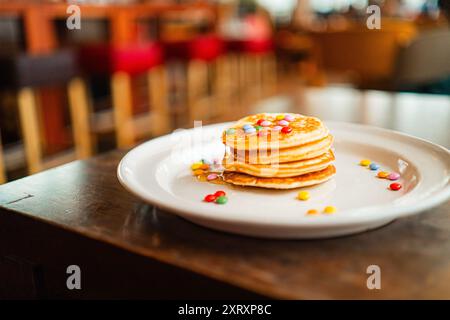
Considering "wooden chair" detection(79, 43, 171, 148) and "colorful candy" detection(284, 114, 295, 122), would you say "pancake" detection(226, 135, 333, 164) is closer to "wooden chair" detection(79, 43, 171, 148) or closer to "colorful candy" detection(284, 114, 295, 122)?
"colorful candy" detection(284, 114, 295, 122)

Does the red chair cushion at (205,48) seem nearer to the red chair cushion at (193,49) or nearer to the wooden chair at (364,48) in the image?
the red chair cushion at (193,49)

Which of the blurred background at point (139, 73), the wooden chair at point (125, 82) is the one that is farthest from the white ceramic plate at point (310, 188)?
the wooden chair at point (125, 82)

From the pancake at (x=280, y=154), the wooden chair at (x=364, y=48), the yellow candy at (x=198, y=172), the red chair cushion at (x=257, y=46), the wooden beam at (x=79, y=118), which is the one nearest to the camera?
the pancake at (x=280, y=154)

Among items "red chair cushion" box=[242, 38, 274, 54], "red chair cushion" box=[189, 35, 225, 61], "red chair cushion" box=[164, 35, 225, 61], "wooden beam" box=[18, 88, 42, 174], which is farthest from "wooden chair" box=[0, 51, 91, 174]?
"red chair cushion" box=[242, 38, 274, 54]

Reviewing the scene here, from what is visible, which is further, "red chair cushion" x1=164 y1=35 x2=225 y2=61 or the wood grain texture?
"red chair cushion" x1=164 y1=35 x2=225 y2=61

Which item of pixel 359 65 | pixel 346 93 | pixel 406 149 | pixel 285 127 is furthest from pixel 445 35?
pixel 285 127

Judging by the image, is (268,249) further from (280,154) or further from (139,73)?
(139,73)

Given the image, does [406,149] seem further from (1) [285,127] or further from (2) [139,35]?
(2) [139,35]
